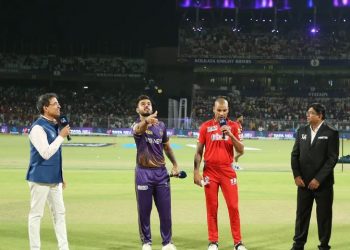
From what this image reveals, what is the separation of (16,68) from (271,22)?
31110 millimetres

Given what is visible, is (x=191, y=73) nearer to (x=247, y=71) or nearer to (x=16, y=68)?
(x=247, y=71)

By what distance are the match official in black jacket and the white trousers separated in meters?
3.31

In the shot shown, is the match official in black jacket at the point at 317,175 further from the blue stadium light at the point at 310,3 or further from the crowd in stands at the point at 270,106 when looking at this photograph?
the blue stadium light at the point at 310,3

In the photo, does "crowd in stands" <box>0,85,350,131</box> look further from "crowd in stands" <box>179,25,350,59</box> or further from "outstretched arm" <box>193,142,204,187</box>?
"outstretched arm" <box>193,142,204,187</box>

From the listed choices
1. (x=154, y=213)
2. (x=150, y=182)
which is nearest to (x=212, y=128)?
(x=150, y=182)

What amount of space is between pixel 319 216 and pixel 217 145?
178 cm

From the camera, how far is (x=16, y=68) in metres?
65.4

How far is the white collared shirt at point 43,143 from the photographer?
6832 millimetres

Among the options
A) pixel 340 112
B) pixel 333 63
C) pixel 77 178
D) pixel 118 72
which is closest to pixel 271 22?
pixel 333 63

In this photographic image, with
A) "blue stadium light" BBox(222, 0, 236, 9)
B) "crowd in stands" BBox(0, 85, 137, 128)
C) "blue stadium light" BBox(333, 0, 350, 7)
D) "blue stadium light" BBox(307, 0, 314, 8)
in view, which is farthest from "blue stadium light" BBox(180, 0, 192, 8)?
"blue stadium light" BBox(333, 0, 350, 7)

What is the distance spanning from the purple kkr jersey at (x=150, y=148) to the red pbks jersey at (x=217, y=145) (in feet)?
2.42

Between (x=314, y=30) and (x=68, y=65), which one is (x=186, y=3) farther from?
(x=68, y=65)

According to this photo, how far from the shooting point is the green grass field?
8453mm

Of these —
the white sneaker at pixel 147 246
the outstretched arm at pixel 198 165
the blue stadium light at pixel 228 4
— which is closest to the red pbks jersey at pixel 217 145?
the outstretched arm at pixel 198 165
